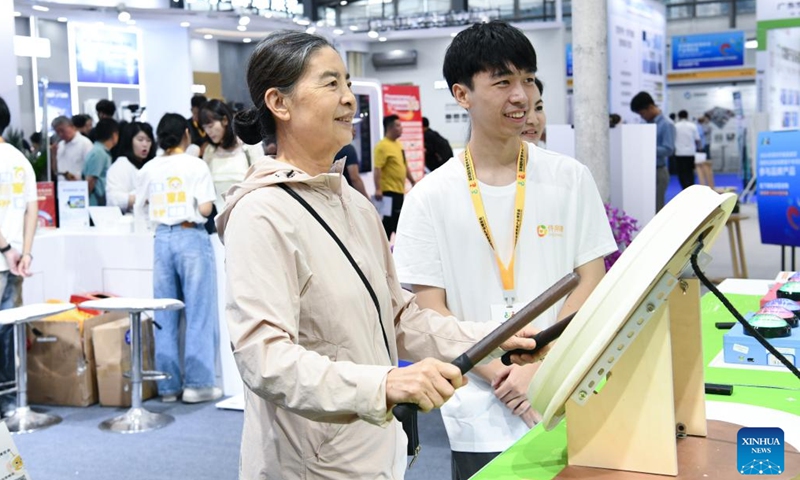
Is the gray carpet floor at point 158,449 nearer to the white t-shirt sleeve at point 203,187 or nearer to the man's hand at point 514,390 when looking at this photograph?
the white t-shirt sleeve at point 203,187

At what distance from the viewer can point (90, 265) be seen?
6.01 metres

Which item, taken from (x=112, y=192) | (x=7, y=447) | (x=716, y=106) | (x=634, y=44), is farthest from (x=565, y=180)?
(x=716, y=106)

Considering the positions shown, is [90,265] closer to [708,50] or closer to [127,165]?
[127,165]

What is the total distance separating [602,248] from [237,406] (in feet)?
11.6

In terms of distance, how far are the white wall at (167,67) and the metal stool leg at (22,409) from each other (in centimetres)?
1016

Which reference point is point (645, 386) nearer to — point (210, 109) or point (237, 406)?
point (237, 406)

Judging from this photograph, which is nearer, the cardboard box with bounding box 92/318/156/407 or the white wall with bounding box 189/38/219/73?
the cardboard box with bounding box 92/318/156/407

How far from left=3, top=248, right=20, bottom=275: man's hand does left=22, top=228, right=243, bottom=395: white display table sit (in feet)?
2.46

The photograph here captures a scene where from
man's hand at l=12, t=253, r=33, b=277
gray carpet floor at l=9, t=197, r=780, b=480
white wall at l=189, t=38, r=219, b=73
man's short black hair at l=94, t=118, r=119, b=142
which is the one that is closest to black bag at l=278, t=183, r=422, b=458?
gray carpet floor at l=9, t=197, r=780, b=480

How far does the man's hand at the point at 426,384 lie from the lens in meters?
1.29

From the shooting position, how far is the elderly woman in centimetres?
139

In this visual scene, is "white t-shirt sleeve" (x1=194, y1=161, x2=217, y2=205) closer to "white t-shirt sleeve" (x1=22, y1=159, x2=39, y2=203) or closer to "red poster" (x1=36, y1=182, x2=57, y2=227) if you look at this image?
"white t-shirt sleeve" (x1=22, y1=159, x2=39, y2=203)

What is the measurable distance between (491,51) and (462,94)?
13 cm

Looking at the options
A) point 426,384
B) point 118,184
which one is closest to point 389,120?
point 118,184
